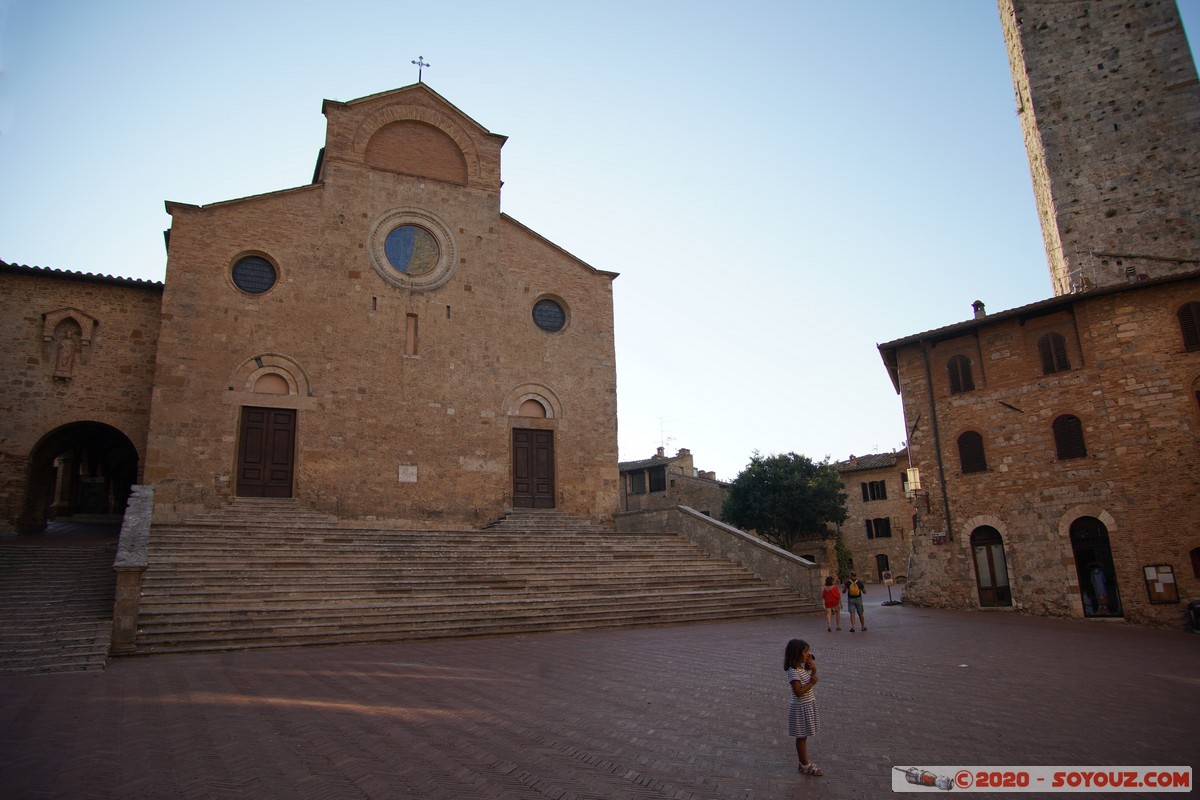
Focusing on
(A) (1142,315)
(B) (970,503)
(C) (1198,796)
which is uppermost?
(A) (1142,315)

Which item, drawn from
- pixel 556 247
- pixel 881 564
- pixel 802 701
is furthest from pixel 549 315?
pixel 881 564

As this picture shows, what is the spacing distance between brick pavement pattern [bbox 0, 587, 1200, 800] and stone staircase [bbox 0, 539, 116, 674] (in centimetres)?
53

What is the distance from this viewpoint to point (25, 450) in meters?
17.4

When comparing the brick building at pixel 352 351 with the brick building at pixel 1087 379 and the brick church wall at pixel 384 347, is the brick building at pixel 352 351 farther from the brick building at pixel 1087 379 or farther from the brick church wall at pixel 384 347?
the brick building at pixel 1087 379

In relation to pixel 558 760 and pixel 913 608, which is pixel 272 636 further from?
pixel 913 608

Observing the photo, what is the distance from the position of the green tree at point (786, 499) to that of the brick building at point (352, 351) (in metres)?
14.7

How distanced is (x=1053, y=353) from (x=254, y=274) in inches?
824

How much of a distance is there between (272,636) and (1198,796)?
1090 cm

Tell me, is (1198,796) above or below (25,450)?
below

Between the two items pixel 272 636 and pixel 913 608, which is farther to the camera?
pixel 913 608

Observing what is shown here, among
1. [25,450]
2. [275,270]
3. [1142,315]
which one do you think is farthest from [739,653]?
[25,450]

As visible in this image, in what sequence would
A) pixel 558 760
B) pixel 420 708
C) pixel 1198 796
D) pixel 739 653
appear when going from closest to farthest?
1. pixel 1198 796
2. pixel 558 760
3. pixel 420 708
4. pixel 739 653

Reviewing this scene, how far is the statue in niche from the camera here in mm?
18094

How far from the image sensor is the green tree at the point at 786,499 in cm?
3438
